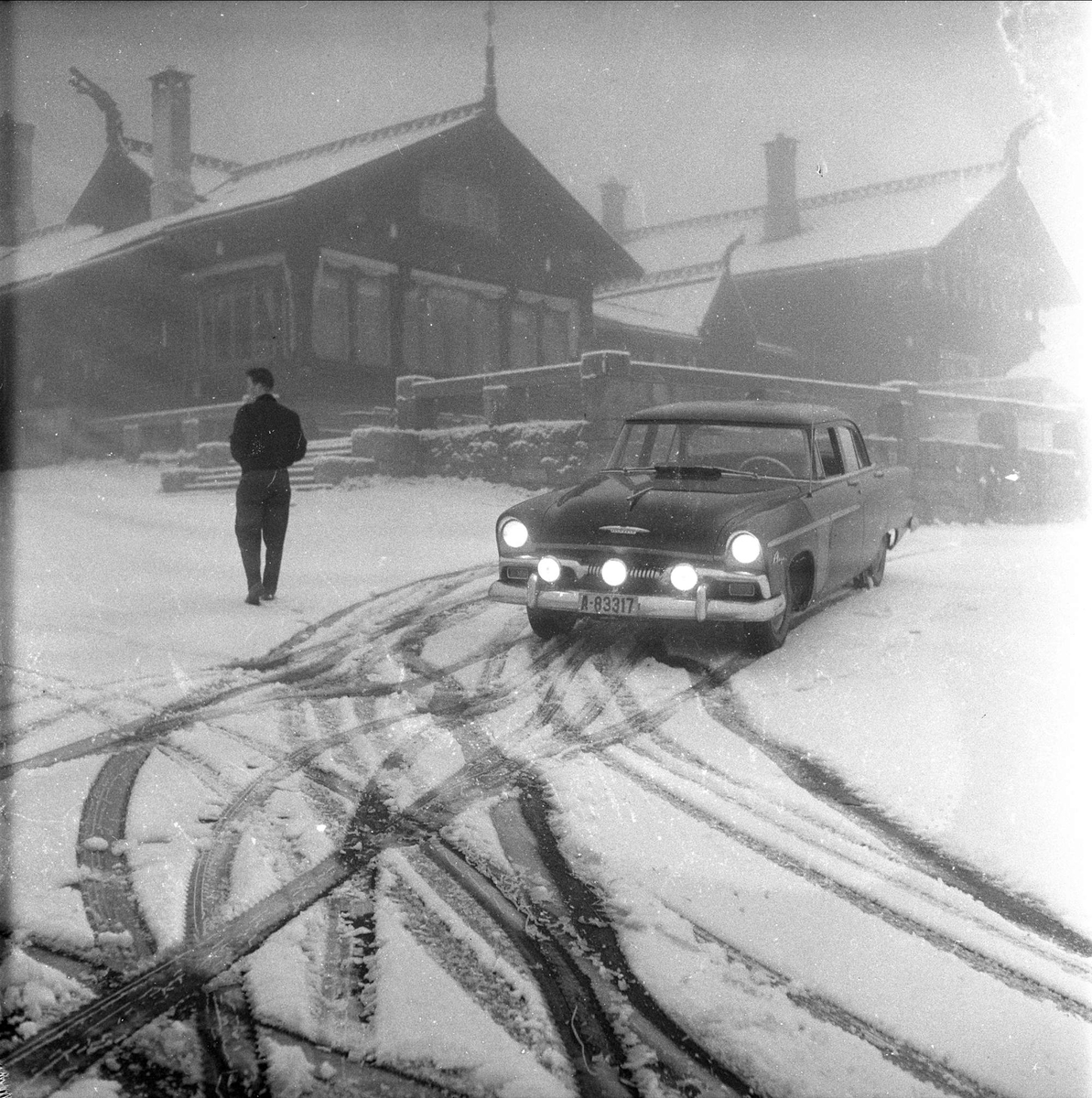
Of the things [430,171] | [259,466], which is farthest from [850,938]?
[430,171]

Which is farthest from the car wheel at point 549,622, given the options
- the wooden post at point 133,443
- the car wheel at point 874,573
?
the wooden post at point 133,443

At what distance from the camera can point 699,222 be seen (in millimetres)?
32281

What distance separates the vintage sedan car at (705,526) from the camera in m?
5.93

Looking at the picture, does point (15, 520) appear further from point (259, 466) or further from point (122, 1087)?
point (122, 1087)

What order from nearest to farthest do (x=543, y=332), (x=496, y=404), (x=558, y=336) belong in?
(x=496, y=404)
(x=543, y=332)
(x=558, y=336)

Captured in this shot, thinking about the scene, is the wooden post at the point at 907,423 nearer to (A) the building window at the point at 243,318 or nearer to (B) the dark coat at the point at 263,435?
(B) the dark coat at the point at 263,435

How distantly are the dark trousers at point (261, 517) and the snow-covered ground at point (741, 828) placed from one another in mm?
310

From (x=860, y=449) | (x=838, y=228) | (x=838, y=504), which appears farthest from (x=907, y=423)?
(x=838, y=228)

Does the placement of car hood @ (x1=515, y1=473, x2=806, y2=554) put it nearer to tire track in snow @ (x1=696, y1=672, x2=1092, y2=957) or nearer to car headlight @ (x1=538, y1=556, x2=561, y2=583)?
car headlight @ (x1=538, y1=556, x2=561, y2=583)

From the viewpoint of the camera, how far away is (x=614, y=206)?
33062 mm

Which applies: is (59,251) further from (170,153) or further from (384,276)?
(384,276)

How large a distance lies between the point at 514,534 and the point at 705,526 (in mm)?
1202

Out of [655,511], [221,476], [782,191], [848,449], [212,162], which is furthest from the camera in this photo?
[782,191]

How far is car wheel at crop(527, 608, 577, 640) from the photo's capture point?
6.70 metres
